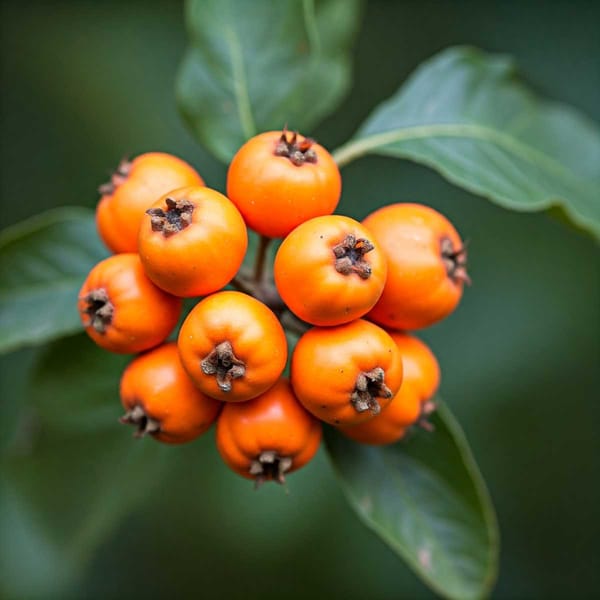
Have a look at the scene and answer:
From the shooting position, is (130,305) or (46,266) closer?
(130,305)

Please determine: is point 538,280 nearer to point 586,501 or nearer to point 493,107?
point 586,501

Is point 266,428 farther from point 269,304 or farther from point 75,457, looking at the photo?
point 75,457

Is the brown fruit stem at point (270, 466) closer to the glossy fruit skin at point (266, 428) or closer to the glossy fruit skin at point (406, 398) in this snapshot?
the glossy fruit skin at point (266, 428)

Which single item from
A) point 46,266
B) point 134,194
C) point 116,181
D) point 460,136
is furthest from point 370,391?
point 46,266

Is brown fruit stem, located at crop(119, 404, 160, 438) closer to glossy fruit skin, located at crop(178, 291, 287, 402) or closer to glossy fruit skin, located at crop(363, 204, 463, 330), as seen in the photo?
glossy fruit skin, located at crop(178, 291, 287, 402)

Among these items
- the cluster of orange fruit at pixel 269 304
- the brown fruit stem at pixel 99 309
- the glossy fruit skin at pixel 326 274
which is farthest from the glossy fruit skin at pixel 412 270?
the brown fruit stem at pixel 99 309

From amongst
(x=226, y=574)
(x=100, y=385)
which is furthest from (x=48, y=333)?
(x=226, y=574)
